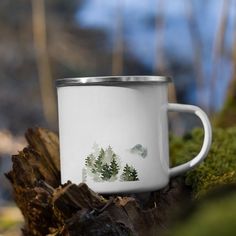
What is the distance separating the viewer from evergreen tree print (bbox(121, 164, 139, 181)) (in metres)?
0.71

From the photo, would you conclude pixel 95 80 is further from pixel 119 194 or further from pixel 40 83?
pixel 40 83

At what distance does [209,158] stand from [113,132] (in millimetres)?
243

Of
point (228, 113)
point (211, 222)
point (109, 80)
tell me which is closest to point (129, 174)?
point (109, 80)

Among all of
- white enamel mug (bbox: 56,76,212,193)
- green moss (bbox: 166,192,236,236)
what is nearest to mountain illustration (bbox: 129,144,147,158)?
white enamel mug (bbox: 56,76,212,193)

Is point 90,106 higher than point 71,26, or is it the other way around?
point 71,26

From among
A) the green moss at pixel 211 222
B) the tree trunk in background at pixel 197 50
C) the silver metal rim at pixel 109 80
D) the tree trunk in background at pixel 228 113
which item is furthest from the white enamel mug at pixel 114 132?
the tree trunk in background at pixel 197 50

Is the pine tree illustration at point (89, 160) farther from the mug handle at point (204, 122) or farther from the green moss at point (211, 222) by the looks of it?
the green moss at point (211, 222)

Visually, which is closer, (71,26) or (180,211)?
(180,211)

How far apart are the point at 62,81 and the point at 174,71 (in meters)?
2.89

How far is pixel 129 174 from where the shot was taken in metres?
0.71

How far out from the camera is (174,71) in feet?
11.7

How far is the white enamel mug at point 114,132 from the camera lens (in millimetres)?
708

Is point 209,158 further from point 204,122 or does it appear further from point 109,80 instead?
point 109,80

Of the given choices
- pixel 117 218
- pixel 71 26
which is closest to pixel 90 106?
pixel 117 218
